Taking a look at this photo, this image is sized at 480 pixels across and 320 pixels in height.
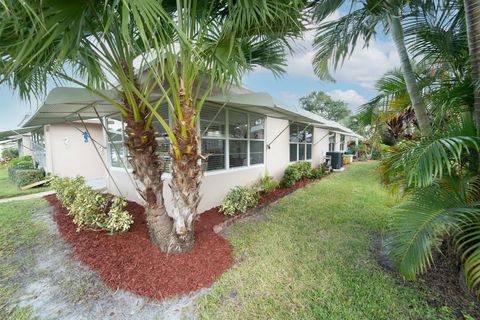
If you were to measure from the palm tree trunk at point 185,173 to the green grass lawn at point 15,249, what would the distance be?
2029mm

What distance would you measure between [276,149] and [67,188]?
7.28 meters

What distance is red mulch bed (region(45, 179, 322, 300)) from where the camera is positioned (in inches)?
114

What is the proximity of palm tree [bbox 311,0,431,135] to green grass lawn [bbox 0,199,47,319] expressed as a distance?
579 centimetres

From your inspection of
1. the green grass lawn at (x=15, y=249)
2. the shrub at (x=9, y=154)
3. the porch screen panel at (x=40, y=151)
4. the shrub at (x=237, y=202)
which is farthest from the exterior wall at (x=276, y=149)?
the shrub at (x=9, y=154)

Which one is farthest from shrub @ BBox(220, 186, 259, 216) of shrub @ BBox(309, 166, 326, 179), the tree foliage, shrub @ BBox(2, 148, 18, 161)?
shrub @ BBox(2, 148, 18, 161)

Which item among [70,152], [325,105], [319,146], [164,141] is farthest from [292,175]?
[325,105]

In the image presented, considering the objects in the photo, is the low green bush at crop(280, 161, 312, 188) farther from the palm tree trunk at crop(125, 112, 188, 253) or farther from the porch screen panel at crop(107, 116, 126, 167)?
the porch screen panel at crop(107, 116, 126, 167)

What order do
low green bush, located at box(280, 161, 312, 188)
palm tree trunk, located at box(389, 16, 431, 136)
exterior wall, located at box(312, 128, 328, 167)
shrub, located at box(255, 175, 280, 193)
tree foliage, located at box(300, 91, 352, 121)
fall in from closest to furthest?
palm tree trunk, located at box(389, 16, 431, 136) → shrub, located at box(255, 175, 280, 193) → low green bush, located at box(280, 161, 312, 188) → exterior wall, located at box(312, 128, 328, 167) → tree foliage, located at box(300, 91, 352, 121)

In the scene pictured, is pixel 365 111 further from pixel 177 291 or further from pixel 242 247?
pixel 177 291

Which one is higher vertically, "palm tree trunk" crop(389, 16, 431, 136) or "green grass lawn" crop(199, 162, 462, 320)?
"palm tree trunk" crop(389, 16, 431, 136)

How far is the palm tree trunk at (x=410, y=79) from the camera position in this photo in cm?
301

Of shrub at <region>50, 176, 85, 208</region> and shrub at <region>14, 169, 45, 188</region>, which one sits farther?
shrub at <region>14, 169, 45, 188</region>

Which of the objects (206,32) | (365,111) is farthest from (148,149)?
(365,111)

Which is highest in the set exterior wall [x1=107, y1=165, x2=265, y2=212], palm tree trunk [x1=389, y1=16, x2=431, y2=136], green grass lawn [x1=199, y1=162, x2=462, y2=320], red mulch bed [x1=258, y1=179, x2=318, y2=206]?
palm tree trunk [x1=389, y1=16, x2=431, y2=136]
